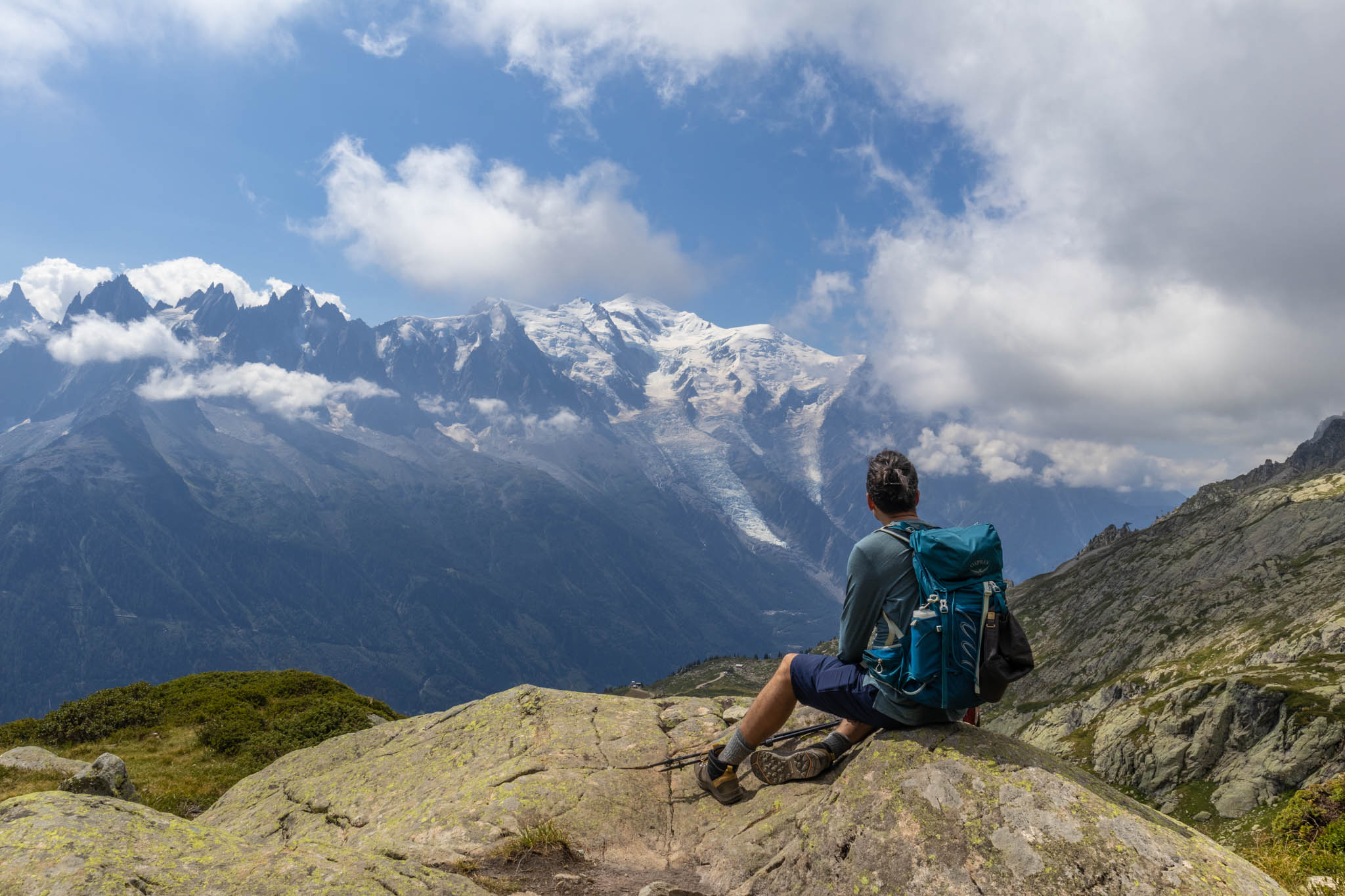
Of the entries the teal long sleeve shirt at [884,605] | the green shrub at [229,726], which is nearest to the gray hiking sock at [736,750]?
the teal long sleeve shirt at [884,605]

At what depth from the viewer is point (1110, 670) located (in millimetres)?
177625

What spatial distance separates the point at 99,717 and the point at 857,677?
35.3m

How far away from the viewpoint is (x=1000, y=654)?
28.0 feet

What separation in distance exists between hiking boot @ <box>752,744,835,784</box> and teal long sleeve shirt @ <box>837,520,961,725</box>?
1857 mm

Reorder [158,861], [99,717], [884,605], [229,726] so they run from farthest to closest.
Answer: [99,717]
[229,726]
[884,605]
[158,861]

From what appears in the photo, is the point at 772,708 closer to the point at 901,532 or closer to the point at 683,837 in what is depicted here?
the point at 683,837

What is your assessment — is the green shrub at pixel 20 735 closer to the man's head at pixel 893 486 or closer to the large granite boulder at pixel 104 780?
the large granite boulder at pixel 104 780

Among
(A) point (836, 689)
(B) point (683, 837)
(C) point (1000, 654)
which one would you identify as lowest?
(B) point (683, 837)

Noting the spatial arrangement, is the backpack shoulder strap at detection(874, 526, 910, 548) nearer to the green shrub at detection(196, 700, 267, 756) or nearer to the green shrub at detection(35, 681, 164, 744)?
the green shrub at detection(196, 700, 267, 756)

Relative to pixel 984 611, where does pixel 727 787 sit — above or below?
below

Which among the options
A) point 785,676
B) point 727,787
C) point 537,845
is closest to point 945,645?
point 785,676

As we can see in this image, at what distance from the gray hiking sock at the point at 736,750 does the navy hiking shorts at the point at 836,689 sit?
65.2 inches

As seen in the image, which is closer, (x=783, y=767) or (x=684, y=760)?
(x=783, y=767)

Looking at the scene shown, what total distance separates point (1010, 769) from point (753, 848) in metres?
3.96
